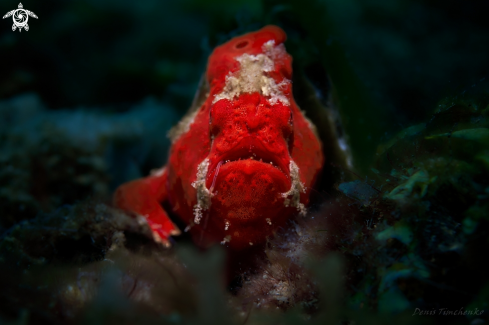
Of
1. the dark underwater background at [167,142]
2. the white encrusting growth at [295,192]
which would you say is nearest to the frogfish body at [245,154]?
the white encrusting growth at [295,192]

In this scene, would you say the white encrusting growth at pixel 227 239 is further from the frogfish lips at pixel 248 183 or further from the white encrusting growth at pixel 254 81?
the white encrusting growth at pixel 254 81

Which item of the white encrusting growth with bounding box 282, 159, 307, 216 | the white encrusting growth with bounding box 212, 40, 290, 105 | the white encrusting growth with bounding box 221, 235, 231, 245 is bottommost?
the white encrusting growth with bounding box 221, 235, 231, 245

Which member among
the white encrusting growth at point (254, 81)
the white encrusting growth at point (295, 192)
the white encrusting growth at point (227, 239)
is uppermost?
the white encrusting growth at point (254, 81)

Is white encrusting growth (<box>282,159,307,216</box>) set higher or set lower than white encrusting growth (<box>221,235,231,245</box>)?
higher

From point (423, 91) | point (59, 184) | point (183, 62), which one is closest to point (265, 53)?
point (423, 91)

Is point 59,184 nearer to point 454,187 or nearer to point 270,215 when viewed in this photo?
point 270,215

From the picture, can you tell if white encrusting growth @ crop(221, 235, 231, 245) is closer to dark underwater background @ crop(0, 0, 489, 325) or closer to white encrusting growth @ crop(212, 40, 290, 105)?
dark underwater background @ crop(0, 0, 489, 325)

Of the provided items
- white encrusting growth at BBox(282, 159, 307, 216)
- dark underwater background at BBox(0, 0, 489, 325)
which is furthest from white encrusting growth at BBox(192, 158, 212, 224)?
white encrusting growth at BBox(282, 159, 307, 216)
